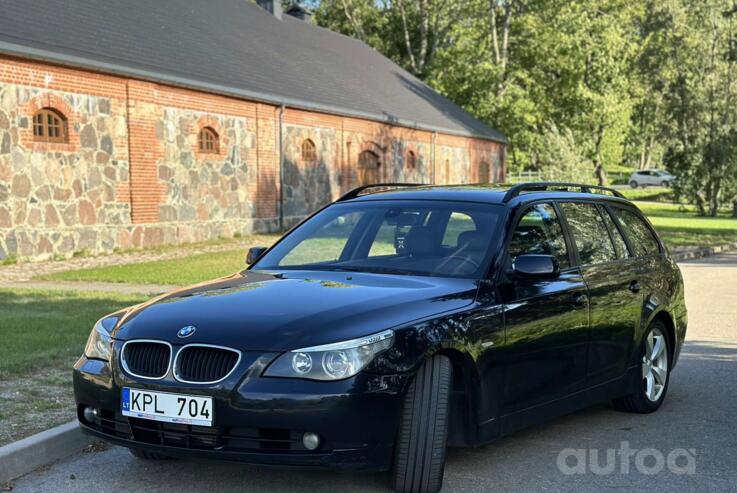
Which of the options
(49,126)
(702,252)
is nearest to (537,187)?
(49,126)

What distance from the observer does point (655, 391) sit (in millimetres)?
6508

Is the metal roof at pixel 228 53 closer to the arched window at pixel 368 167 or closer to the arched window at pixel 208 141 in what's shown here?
the arched window at pixel 208 141

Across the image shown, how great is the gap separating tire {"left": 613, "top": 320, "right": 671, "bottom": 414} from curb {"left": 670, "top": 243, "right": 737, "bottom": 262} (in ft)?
44.3

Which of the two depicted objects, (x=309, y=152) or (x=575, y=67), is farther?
(x=575, y=67)

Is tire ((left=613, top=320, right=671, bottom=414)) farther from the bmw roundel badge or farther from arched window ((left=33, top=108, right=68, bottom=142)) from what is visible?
arched window ((left=33, top=108, right=68, bottom=142))

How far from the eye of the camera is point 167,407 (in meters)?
4.15

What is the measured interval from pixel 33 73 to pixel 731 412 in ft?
49.7

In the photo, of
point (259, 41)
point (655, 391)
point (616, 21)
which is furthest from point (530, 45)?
point (655, 391)

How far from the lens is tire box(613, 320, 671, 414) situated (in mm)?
6289

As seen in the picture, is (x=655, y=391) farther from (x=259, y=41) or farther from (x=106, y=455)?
(x=259, y=41)

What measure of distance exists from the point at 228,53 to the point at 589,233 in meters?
20.8

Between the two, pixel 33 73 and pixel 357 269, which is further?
pixel 33 73

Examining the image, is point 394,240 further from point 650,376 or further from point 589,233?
point 650,376

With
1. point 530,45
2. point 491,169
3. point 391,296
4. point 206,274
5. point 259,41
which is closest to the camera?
point 391,296
